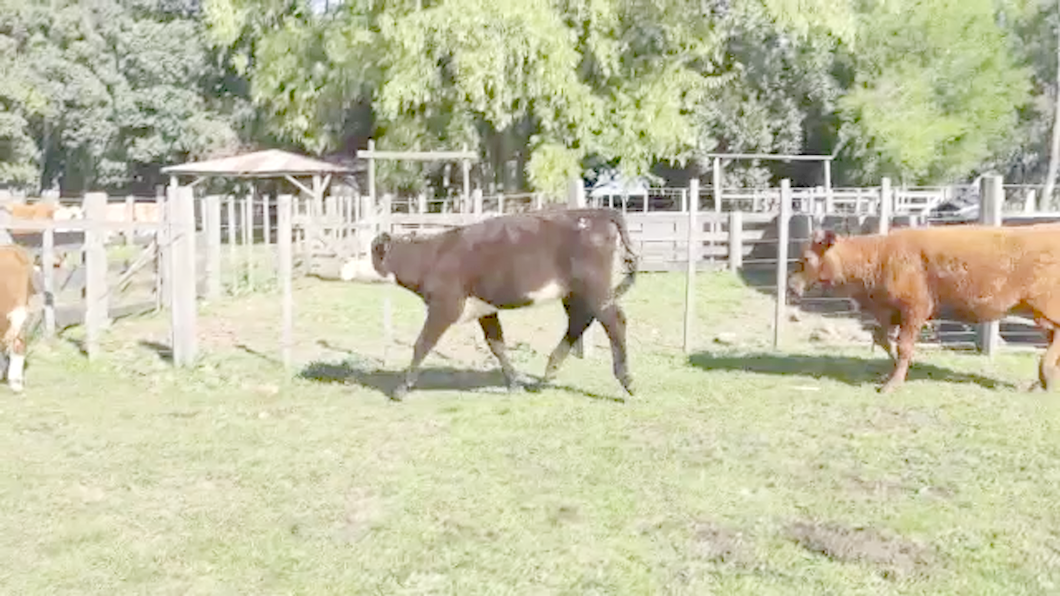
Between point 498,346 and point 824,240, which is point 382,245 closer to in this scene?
point 498,346

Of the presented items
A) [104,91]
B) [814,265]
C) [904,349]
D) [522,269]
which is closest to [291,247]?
[522,269]

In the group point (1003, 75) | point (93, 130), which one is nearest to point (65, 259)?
point (93, 130)

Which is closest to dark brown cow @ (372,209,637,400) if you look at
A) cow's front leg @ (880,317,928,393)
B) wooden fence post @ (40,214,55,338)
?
cow's front leg @ (880,317,928,393)

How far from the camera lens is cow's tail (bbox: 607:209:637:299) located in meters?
8.72

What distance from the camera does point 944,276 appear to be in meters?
8.97

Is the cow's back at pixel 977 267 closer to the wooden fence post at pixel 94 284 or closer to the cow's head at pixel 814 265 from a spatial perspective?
the cow's head at pixel 814 265

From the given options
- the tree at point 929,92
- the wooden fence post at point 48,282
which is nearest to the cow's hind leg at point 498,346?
the wooden fence post at point 48,282

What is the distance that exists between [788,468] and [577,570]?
2073 millimetres

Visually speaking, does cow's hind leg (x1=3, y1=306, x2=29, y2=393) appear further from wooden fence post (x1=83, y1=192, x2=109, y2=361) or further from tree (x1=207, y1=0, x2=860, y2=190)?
tree (x1=207, y1=0, x2=860, y2=190)

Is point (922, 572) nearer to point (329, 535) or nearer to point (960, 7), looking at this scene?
point (329, 535)

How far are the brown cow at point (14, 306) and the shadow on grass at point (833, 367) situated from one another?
5.46 m

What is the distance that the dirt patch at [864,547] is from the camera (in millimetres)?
4633

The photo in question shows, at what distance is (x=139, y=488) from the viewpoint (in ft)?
19.7

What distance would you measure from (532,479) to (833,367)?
4726 millimetres
